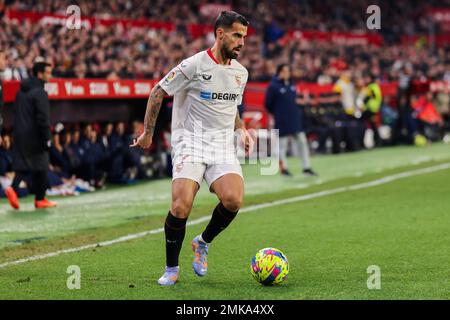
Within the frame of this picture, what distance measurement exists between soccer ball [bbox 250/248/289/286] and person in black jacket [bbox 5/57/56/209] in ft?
21.0

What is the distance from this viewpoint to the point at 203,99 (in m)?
7.79

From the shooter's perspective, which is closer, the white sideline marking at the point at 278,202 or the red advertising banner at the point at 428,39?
the white sideline marking at the point at 278,202

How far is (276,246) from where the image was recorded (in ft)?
32.4

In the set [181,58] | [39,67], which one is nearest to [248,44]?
[181,58]

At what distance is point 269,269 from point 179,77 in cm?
163

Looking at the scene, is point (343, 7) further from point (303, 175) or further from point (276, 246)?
point (276, 246)

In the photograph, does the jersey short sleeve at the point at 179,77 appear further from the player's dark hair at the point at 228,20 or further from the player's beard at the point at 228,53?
the player's dark hair at the point at 228,20

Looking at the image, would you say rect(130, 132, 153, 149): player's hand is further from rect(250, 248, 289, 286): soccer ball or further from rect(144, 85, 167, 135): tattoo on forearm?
rect(250, 248, 289, 286): soccer ball

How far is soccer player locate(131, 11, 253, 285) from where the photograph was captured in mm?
7617

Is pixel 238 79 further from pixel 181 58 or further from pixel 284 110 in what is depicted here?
pixel 181 58

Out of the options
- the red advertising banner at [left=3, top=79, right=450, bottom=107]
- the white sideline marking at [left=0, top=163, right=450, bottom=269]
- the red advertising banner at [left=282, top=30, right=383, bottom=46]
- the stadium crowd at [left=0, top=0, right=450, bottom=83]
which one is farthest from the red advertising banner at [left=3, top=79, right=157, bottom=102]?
the red advertising banner at [left=282, top=30, right=383, bottom=46]

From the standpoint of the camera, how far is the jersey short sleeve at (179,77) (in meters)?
7.69

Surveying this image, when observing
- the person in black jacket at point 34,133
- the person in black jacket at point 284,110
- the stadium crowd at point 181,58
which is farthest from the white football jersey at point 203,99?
the person in black jacket at point 284,110

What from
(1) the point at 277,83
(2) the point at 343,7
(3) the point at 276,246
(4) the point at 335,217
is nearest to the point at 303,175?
(1) the point at 277,83
